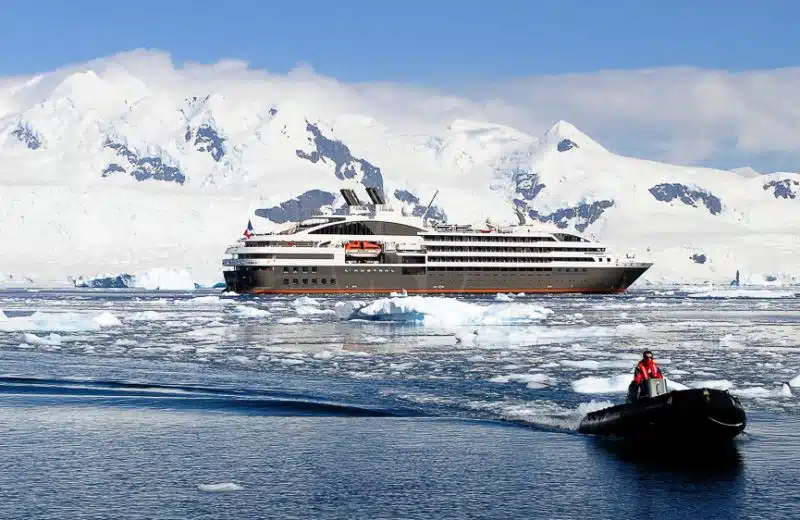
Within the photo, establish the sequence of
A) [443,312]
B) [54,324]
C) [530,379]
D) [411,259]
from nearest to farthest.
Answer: [530,379] < [54,324] < [443,312] < [411,259]

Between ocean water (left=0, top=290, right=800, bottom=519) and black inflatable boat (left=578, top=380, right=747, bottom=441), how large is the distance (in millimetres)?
432

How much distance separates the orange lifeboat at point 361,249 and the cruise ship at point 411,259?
0.12 m

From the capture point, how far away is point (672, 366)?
36.5 metres

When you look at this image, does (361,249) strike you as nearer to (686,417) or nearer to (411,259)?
(411,259)

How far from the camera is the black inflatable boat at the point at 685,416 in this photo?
21984mm

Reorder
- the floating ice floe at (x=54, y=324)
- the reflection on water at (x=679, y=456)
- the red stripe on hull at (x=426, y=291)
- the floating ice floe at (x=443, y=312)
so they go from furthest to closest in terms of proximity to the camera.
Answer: the red stripe on hull at (x=426, y=291) < the floating ice floe at (x=443, y=312) < the floating ice floe at (x=54, y=324) < the reflection on water at (x=679, y=456)

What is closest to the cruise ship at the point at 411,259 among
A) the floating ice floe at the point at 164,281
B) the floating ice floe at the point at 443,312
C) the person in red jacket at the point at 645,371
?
the floating ice floe at the point at 164,281

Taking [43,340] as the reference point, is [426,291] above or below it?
above

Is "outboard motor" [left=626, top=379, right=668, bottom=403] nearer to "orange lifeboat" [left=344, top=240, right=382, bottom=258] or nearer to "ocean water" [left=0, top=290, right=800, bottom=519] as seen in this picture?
"ocean water" [left=0, top=290, right=800, bottom=519]

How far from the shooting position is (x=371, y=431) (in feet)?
80.6

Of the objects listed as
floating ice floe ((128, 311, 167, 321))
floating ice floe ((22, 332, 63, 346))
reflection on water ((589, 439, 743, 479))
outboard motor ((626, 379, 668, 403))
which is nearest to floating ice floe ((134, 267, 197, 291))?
floating ice floe ((128, 311, 167, 321))

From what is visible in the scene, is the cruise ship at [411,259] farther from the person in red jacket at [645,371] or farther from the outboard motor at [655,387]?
the outboard motor at [655,387]

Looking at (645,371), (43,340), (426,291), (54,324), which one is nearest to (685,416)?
(645,371)

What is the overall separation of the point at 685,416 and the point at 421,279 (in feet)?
360
